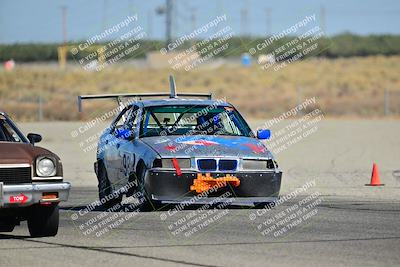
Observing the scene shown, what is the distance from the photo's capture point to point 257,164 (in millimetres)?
13734

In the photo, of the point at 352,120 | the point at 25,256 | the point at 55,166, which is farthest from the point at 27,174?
the point at 352,120

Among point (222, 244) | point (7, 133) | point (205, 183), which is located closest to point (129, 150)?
point (205, 183)

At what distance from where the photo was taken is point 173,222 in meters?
12.6

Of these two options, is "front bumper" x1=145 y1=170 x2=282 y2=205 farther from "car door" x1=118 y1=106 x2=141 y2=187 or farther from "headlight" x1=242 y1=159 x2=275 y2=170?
"car door" x1=118 y1=106 x2=141 y2=187

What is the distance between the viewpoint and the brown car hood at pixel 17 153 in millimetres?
10969

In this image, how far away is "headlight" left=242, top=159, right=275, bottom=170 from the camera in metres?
13.7

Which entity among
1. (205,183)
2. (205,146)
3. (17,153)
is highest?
(17,153)

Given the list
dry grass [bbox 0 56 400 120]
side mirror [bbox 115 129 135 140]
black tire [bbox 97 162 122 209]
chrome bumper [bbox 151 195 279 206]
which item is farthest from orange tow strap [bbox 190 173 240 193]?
dry grass [bbox 0 56 400 120]

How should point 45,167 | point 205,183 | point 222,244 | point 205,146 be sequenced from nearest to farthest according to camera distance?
point 222,244 → point 45,167 → point 205,183 → point 205,146

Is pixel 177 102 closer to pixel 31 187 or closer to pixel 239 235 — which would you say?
pixel 239 235

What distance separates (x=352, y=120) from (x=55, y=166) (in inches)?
1212

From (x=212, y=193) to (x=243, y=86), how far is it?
168ft

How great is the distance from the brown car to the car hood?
2.48 m

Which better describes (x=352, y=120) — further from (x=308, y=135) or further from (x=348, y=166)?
(x=348, y=166)
